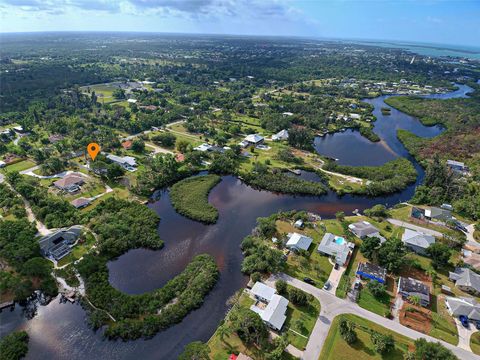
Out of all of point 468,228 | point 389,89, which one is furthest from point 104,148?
point 389,89

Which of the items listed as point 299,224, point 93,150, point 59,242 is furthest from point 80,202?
point 299,224

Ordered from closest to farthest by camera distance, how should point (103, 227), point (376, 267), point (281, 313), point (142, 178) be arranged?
point (281, 313) < point (376, 267) < point (103, 227) < point (142, 178)

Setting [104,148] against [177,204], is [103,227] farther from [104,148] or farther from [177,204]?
[104,148]

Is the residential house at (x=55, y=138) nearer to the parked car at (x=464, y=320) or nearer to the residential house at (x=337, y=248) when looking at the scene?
the residential house at (x=337, y=248)

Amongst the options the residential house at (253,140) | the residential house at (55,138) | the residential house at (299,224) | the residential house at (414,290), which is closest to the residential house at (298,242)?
the residential house at (299,224)

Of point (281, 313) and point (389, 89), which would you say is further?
point (389, 89)
